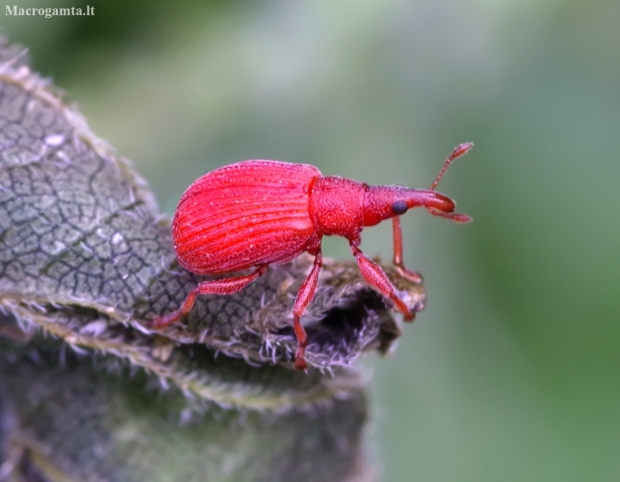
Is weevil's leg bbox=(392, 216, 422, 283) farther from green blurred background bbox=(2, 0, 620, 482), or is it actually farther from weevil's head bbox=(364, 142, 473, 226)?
green blurred background bbox=(2, 0, 620, 482)

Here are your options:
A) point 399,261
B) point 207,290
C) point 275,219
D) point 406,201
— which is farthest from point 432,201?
point 207,290

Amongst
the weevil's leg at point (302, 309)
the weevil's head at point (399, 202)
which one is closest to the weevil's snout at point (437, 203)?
the weevil's head at point (399, 202)

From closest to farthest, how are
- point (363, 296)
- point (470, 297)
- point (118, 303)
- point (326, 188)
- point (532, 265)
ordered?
point (118, 303) < point (363, 296) < point (326, 188) < point (532, 265) < point (470, 297)

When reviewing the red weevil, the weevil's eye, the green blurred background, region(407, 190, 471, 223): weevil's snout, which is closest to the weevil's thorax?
the red weevil

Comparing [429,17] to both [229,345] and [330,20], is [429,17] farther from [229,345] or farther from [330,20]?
[229,345]

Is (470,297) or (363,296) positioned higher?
(363,296)

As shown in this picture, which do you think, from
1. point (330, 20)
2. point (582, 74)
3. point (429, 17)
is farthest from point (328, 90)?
point (582, 74)
